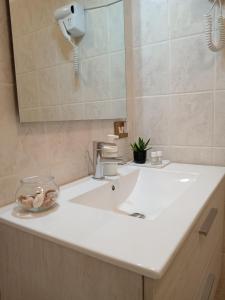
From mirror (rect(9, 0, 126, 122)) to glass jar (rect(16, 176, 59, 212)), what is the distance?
0.21m

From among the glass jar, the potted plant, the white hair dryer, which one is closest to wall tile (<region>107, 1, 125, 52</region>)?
the white hair dryer

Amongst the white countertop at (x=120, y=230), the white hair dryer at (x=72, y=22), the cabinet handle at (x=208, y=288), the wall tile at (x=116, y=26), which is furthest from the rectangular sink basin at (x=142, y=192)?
the wall tile at (x=116, y=26)

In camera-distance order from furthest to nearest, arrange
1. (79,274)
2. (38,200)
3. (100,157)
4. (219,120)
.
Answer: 1. (219,120)
2. (100,157)
3. (38,200)
4. (79,274)

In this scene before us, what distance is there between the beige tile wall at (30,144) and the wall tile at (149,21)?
0.58 meters

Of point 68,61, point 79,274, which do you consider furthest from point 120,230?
point 68,61

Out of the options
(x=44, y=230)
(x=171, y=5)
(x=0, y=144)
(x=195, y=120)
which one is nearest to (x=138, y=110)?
(x=195, y=120)

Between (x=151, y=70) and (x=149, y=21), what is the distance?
245 mm

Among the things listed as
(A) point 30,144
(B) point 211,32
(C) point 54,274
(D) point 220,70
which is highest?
(B) point 211,32

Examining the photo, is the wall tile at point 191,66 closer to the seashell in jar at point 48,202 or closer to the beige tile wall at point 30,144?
the beige tile wall at point 30,144

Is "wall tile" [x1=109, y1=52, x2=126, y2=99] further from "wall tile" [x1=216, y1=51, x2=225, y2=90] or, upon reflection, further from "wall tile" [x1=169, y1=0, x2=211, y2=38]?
"wall tile" [x1=216, y1=51, x2=225, y2=90]

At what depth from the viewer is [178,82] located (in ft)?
3.80

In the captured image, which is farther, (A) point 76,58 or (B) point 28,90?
(A) point 76,58

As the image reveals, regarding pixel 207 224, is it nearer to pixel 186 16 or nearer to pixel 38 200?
pixel 38 200

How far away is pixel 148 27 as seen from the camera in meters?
1.21
